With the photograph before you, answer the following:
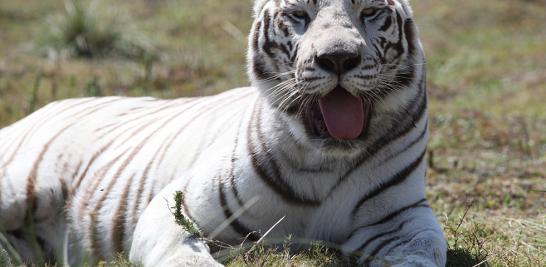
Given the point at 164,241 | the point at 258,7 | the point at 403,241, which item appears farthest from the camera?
the point at 258,7

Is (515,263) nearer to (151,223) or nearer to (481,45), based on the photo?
(151,223)

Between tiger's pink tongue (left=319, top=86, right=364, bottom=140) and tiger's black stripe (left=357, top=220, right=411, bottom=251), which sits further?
tiger's black stripe (left=357, top=220, right=411, bottom=251)

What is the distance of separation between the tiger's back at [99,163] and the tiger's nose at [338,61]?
2.82ft

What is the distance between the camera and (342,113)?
3.28 metres

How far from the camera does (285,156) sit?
3.54 metres

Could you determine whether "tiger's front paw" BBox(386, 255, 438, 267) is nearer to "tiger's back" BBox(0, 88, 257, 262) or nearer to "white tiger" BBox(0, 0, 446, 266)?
"white tiger" BBox(0, 0, 446, 266)

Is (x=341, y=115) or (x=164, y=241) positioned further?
(x=164, y=241)

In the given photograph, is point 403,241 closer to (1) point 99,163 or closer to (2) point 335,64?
(2) point 335,64

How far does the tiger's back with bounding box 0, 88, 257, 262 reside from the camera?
4.17 m

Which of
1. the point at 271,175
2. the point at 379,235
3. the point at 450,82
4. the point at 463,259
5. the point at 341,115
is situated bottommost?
the point at 450,82

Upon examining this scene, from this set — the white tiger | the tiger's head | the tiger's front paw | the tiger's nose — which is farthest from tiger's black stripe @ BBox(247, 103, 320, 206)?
the tiger's nose

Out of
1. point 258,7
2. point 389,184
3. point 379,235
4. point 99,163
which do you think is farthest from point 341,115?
point 99,163

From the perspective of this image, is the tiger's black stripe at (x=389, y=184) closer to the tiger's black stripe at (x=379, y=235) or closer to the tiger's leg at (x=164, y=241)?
the tiger's black stripe at (x=379, y=235)

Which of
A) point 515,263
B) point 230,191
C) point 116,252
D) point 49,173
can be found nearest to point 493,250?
point 515,263
